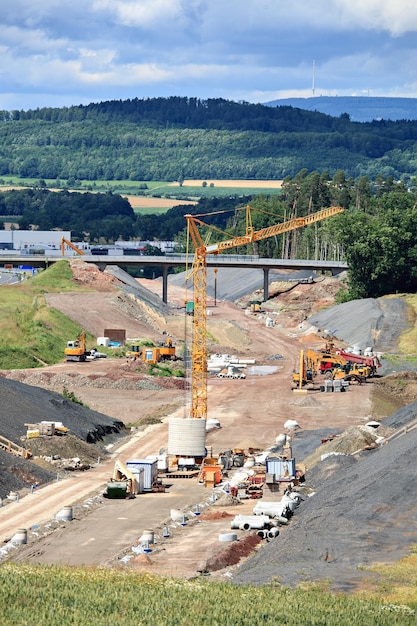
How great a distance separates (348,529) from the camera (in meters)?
49.9

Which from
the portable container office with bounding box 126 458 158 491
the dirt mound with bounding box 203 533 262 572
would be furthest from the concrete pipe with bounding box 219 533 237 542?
the portable container office with bounding box 126 458 158 491

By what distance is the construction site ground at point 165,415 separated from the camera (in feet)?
173

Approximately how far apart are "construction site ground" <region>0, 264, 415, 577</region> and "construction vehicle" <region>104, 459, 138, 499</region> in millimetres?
550

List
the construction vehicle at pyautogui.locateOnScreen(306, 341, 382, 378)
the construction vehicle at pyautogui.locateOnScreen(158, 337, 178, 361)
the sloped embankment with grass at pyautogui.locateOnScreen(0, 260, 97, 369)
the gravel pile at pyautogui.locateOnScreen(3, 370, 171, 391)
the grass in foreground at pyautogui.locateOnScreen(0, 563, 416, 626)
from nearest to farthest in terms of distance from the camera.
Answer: the grass in foreground at pyautogui.locateOnScreen(0, 563, 416, 626) < the gravel pile at pyautogui.locateOnScreen(3, 370, 171, 391) < the construction vehicle at pyautogui.locateOnScreen(306, 341, 382, 378) < the sloped embankment with grass at pyautogui.locateOnScreen(0, 260, 97, 369) < the construction vehicle at pyautogui.locateOnScreen(158, 337, 178, 361)

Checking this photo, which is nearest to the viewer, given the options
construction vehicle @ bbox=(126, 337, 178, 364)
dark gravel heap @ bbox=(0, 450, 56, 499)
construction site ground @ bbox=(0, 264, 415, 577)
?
construction site ground @ bbox=(0, 264, 415, 577)

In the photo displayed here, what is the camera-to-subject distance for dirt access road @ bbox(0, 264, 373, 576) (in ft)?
175

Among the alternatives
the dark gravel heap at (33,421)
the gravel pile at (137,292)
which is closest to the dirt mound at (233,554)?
the dark gravel heap at (33,421)

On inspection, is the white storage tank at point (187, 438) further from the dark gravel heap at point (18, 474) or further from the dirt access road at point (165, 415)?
the dark gravel heap at point (18, 474)

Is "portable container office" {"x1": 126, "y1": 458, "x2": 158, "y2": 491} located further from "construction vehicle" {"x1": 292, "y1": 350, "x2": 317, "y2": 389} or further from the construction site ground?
"construction vehicle" {"x1": 292, "y1": 350, "x2": 317, "y2": 389}

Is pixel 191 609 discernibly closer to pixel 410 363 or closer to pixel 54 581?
pixel 54 581

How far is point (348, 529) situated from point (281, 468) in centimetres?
1676

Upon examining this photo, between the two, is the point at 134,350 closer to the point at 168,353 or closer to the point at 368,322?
the point at 168,353

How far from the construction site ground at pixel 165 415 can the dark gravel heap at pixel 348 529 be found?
2.50 metres

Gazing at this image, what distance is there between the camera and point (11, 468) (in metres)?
65.8
